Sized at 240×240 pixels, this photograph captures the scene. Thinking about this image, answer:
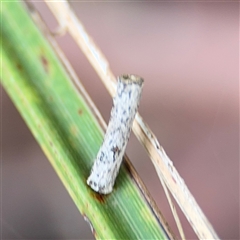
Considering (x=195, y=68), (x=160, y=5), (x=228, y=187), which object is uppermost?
(x=160, y=5)

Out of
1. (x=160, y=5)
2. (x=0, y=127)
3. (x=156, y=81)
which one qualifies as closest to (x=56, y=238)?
(x=0, y=127)

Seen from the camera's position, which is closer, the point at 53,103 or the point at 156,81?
the point at 53,103

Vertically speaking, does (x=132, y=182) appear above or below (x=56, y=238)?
above

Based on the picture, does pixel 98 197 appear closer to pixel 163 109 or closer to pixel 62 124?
pixel 62 124

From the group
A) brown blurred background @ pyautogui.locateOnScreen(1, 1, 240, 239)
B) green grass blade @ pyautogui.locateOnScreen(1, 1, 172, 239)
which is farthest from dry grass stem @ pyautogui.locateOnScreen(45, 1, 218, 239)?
brown blurred background @ pyautogui.locateOnScreen(1, 1, 240, 239)

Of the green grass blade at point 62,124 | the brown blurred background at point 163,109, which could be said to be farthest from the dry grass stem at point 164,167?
the brown blurred background at point 163,109

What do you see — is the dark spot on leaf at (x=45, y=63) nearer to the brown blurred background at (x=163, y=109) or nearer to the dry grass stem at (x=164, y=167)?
the dry grass stem at (x=164, y=167)

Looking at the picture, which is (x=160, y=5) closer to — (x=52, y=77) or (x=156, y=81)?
(x=156, y=81)
